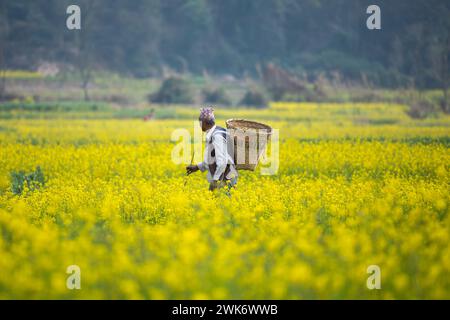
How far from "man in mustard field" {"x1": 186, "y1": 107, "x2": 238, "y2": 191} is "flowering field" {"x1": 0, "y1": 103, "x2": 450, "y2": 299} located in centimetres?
25

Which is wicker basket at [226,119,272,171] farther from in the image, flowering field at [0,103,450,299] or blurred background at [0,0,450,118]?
blurred background at [0,0,450,118]

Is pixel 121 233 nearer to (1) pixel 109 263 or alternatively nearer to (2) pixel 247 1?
(1) pixel 109 263

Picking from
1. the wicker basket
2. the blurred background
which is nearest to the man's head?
the wicker basket

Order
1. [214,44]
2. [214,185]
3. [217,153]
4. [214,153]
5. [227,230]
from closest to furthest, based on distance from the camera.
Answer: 1. [227,230]
2. [217,153]
3. [214,153]
4. [214,185]
5. [214,44]

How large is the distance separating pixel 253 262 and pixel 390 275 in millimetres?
906

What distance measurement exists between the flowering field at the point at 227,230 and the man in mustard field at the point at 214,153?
0.25 metres

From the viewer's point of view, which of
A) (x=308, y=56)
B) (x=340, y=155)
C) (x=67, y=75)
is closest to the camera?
(x=340, y=155)

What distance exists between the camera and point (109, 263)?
4.96m

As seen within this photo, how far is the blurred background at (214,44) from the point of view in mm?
40250

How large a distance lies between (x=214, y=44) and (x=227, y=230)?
46.1 m

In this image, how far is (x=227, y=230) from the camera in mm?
6258

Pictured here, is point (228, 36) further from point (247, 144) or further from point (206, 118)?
point (206, 118)

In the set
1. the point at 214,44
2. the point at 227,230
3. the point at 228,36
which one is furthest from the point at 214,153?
the point at 228,36
